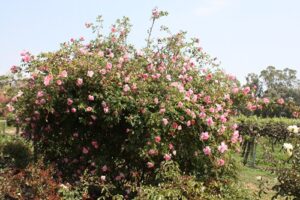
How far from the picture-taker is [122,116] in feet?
18.2

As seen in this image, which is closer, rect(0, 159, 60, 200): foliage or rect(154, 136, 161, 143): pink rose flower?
rect(0, 159, 60, 200): foliage

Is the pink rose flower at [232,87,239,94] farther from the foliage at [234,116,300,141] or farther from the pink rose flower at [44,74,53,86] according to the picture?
the foliage at [234,116,300,141]


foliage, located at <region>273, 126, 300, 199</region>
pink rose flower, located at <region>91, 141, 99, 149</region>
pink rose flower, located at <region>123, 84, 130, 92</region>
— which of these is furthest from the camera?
pink rose flower, located at <region>91, 141, 99, 149</region>

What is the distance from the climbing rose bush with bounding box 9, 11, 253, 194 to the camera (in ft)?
17.5

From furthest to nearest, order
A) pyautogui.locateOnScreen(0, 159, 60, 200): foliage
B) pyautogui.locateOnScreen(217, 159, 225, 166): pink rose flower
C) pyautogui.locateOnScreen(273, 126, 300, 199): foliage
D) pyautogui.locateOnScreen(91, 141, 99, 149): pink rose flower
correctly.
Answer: pyautogui.locateOnScreen(91, 141, 99, 149): pink rose flower < pyautogui.locateOnScreen(217, 159, 225, 166): pink rose flower < pyautogui.locateOnScreen(0, 159, 60, 200): foliage < pyautogui.locateOnScreen(273, 126, 300, 199): foliage

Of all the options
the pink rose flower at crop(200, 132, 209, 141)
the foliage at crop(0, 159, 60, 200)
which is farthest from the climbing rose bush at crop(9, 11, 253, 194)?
the foliage at crop(0, 159, 60, 200)

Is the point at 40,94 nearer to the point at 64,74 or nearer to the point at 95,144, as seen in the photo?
the point at 64,74

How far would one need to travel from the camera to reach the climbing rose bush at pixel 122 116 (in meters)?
5.34

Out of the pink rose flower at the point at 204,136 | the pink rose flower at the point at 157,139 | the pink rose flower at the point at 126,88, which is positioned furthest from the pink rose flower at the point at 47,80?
the pink rose flower at the point at 204,136

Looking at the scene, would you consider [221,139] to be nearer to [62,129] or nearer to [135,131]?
[135,131]

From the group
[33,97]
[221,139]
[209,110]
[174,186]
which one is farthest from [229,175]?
[33,97]

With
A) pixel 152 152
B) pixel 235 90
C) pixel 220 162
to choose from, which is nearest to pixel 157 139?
pixel 152 152

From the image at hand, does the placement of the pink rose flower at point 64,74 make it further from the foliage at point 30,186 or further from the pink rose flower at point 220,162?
the pink rose flower at point 220,162

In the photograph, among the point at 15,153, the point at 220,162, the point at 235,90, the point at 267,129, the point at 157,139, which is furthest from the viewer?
the point at 267,129
